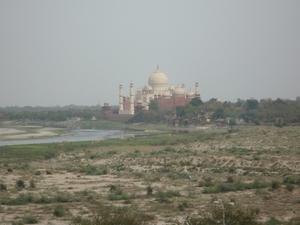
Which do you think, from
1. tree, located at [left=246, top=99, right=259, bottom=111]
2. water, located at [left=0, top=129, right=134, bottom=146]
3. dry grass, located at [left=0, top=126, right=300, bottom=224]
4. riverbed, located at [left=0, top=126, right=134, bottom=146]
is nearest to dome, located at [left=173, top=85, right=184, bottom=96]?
tree, located at [left=246, top=99, right=259, bottom=111]

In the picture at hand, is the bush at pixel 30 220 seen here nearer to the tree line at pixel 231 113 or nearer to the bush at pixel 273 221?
the bush at pixel 273 221

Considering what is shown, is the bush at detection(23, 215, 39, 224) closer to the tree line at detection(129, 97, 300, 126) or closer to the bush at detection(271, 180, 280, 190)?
the bush at detection(271, 180, 280, 190)

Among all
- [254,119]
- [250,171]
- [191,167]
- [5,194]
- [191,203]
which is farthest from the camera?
[254,119]

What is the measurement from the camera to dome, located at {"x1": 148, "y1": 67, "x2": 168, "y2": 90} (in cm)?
8750

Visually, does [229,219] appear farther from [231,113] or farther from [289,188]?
[231,113]

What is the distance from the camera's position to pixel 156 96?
281 ft

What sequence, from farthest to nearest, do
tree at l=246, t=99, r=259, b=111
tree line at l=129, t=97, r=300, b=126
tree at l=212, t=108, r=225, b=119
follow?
tree at l=246, t=99, r=259, b=111, tree at l=212, t=108, r=225, b=119, tree line at l=129, t=97, r=300, b=126

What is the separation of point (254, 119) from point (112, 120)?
30.3 m

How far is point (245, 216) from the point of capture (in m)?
9.93

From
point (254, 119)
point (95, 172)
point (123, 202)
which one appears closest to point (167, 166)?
point (95, 172)

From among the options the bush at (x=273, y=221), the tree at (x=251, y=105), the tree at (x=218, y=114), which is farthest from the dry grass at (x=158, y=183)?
the tree at (x=251, y=105)

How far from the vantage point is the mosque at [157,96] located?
83000mm

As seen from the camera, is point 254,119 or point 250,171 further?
point 254,119

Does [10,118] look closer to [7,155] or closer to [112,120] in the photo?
[112,120]
